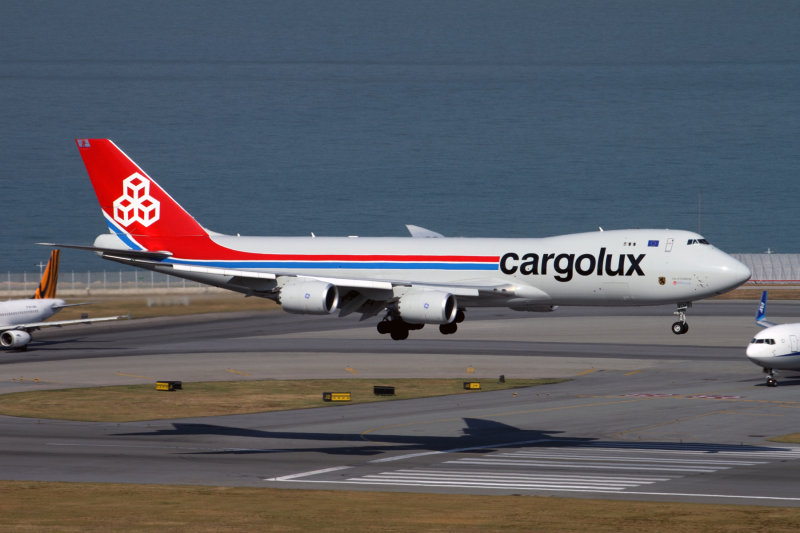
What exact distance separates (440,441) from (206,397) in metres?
29.1

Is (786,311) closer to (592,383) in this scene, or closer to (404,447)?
(592,383)

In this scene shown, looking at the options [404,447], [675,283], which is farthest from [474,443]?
[675,283]

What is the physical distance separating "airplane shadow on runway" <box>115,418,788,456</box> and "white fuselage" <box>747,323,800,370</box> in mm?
26468

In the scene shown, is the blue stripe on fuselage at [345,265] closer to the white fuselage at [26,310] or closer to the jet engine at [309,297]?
the jet engine at [309,297]

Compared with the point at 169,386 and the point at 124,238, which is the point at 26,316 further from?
the point at 124,238

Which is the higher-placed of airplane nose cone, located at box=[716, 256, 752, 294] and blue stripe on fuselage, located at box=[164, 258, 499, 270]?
blue stripe on fuselage, located at box=[164, 258, 499, 270]

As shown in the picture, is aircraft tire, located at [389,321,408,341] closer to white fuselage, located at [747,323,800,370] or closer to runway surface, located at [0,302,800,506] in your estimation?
runway surface, located at [0,302,800,506]

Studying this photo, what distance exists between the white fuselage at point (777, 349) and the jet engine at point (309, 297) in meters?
45.0

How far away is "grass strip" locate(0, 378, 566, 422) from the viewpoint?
9594 centimetres

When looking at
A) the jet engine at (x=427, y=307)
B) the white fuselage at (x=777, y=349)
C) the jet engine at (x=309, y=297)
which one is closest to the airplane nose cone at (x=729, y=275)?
the jet engine at (x=427, y=307)

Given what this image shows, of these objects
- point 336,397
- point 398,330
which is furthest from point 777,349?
A: point 398,330

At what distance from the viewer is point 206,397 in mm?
102875

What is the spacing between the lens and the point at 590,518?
171ft

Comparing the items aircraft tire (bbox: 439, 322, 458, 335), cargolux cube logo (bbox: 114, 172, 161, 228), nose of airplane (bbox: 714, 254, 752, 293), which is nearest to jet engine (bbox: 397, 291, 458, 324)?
aircraft tire (bbox: 439, 322, 458, 335)
